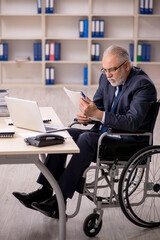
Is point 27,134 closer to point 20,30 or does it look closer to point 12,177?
point 12,177

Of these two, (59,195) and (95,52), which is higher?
(95,52)

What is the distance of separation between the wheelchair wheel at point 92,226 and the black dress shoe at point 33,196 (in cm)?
33

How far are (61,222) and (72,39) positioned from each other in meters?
6.36

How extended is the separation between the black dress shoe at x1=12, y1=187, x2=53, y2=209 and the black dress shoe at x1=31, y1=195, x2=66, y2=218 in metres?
0.11

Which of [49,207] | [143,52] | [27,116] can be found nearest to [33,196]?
[49,207]

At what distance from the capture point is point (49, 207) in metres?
2.62

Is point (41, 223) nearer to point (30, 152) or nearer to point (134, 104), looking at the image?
point (30, 152)

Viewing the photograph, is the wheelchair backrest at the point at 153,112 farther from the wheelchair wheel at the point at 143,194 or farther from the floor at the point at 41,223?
the floor at the point at 41,223

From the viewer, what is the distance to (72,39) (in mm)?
8500

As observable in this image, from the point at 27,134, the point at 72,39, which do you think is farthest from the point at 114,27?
the point at 27,134

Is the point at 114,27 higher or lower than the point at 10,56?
higher

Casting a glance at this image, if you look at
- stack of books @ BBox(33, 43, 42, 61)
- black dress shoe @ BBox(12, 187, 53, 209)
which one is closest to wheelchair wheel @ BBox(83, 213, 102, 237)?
black dress shoe @ BBox(12, 187, 53, 209)

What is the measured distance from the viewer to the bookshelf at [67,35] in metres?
8.59

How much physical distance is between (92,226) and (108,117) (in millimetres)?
620
